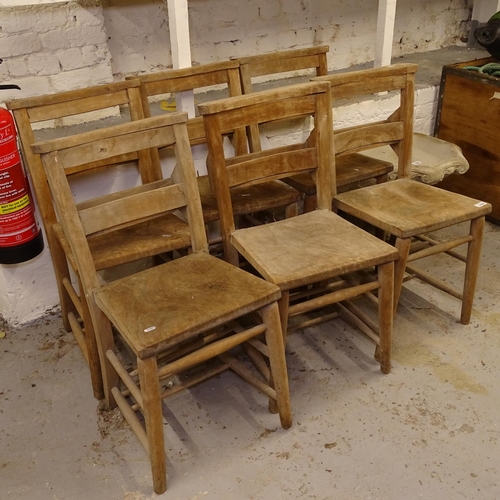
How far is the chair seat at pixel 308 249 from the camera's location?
171cm

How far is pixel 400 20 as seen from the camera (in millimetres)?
3473

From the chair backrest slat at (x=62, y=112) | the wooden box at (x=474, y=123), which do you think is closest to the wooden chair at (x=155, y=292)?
the chair backrest slat at (x=62, y=112)

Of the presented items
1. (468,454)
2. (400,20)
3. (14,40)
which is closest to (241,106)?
(14,40)

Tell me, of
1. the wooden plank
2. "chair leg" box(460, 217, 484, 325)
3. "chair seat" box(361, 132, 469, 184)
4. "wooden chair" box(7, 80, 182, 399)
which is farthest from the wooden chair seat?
the wooden plank

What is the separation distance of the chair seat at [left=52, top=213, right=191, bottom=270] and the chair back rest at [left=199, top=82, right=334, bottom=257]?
0.54 feet

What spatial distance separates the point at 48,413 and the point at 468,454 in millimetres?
1346

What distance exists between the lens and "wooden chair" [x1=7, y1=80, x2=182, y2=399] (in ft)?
5.99

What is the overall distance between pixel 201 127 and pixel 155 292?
0.83 meters

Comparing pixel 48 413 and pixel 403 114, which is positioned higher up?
pixel 403 114

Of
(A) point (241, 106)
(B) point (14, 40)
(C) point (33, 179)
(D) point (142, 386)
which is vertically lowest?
(D) point (142, 386)

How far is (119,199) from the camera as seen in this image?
170cm

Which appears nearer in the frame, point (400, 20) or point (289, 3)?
point (289, 3)

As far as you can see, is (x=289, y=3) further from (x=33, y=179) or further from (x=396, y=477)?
(x=396, y=477)

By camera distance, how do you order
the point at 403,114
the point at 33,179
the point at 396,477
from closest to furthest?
the point at 396,477, the point at 33,179, the point at 403,114
